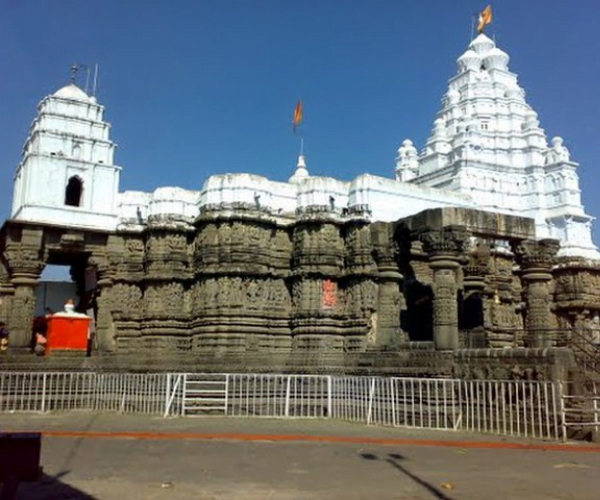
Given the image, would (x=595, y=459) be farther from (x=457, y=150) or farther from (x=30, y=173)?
(x=457, y=150)

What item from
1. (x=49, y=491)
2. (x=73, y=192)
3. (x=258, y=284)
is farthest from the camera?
(x=73, y=192)

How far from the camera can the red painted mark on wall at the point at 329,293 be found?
21.2 m

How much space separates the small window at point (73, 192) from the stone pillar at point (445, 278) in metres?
14.6

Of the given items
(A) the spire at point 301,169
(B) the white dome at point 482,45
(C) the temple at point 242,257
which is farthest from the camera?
(B) the white dome at point 482,45

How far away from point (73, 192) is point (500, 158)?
89.2 ft

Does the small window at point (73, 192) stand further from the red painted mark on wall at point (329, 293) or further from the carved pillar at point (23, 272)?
the red painted mark on wall at point (329, 293)

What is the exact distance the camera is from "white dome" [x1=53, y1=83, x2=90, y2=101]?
82.3 feet

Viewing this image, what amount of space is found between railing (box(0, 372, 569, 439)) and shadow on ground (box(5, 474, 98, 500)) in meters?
7.18

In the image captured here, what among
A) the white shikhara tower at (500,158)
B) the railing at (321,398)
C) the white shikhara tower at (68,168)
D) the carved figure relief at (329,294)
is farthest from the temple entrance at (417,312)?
the white shikhara tower at (500,158)

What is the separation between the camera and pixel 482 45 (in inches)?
1845

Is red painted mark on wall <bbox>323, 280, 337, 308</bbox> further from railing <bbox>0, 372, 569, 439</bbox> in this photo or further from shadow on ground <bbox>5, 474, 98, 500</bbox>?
shadow on ground <bbox>5, 474, 98, 500</bbox>

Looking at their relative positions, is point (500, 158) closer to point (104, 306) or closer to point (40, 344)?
point (104, 306)

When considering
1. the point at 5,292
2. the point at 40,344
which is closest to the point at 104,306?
the point at 40,344

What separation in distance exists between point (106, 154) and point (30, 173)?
307 centimetres
